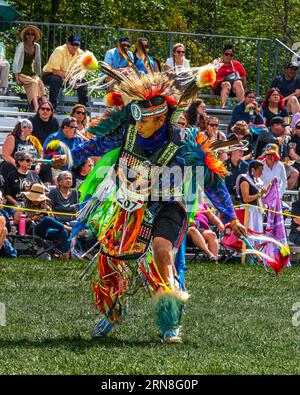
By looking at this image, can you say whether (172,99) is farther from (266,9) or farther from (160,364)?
(266,9)

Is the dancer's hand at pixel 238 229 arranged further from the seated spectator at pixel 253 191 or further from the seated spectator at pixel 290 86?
the seated spectator at pixel 290 86

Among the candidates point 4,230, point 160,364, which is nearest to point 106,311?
point 160,364

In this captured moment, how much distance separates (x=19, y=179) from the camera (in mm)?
12906

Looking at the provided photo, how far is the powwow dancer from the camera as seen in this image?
7.80 metres

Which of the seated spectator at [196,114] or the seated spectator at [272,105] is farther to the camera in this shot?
the seated spectator at [272,105]

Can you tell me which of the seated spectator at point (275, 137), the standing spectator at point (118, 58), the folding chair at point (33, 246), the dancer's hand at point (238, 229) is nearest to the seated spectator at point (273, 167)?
the seated spectator at point (275, 137)

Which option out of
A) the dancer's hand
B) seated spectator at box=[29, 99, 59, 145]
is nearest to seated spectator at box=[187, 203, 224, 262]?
seated spectator at box=[29, 99, 59, 145]

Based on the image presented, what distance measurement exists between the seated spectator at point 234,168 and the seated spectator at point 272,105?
2.15 m

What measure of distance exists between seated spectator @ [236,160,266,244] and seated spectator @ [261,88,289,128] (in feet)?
8.34

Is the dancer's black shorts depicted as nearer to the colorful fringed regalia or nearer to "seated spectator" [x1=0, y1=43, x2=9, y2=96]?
the colorful fringed regalia

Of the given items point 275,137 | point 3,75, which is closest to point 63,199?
point 3,75

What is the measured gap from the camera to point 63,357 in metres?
6.95

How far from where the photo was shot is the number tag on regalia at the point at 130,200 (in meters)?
7.83

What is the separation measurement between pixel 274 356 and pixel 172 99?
198 cm
